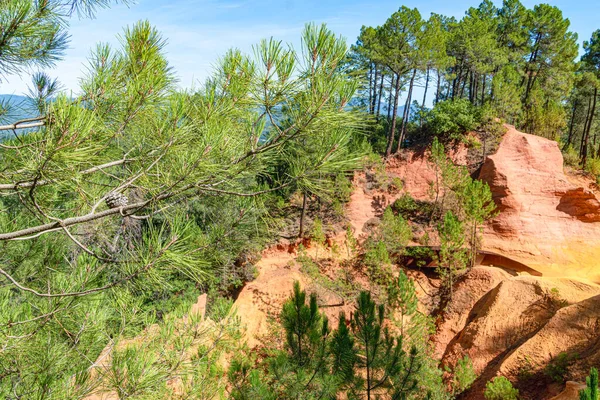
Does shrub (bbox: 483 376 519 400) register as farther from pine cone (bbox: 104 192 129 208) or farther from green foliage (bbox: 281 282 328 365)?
pine cone (bbox: 104 192 129 208)

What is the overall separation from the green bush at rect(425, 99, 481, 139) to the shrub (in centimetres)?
1558

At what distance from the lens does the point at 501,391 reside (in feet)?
24.2

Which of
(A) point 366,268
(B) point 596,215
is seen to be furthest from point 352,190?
(B) point 596,215

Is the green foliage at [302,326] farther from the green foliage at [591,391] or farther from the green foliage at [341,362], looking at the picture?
the green foliage at [591,391]

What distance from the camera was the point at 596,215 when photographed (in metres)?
15.7

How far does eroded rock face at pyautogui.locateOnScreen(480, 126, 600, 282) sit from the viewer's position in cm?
1491

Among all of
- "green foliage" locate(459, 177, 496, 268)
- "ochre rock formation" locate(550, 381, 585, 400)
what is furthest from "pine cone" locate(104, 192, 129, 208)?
"green foliage" locate(459, 177, 496, 268)

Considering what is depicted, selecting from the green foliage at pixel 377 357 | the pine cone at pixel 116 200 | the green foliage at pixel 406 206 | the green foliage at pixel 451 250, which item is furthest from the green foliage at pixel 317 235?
the pine cone at pixel 116 200

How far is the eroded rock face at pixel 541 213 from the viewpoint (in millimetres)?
14914

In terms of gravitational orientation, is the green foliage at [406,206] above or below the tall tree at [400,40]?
below

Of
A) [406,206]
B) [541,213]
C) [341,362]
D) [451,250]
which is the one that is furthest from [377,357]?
[541,213]

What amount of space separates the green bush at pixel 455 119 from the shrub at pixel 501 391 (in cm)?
1558

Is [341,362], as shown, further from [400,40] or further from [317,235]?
[400,40]

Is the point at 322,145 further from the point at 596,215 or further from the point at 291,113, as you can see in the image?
the point at 596,215
